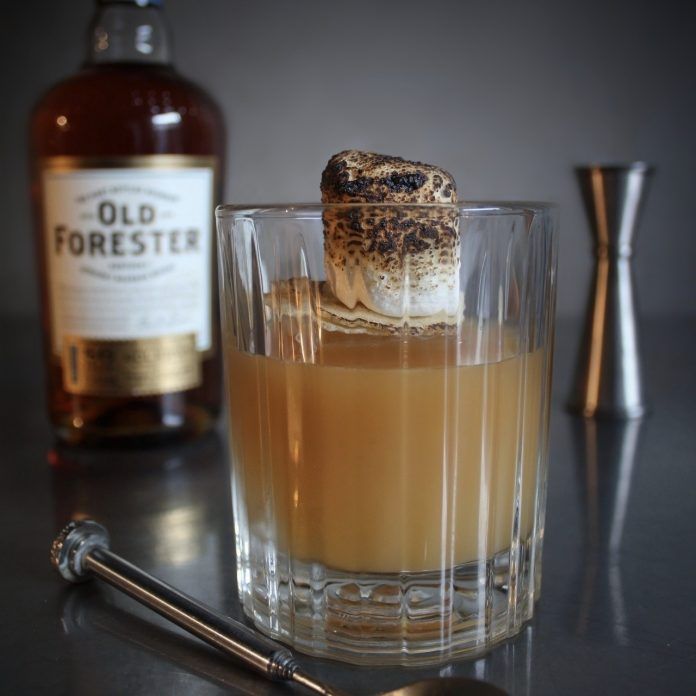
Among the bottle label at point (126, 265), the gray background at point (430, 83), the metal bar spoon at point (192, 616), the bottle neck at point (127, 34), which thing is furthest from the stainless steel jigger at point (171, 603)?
the gray background at point (430, 83)

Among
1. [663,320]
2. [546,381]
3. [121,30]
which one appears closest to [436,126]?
[663,320]

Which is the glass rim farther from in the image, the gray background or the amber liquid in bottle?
the gray background

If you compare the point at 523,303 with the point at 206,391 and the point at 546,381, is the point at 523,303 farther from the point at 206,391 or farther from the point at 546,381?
the point at 206,391

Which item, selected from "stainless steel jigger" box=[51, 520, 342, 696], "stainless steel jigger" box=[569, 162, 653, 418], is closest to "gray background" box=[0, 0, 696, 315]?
"stainless steel jigger" box=[569, 162, 653, 418]

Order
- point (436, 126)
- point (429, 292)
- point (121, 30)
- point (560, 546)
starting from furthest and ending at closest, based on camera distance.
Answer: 1. point (436, 126)
2. point (121, 30)
3. point (560, 546)
4. point (429, 292)

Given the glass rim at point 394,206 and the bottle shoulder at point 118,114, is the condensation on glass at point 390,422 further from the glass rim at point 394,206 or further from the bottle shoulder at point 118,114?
the bottle shoulder at point 118,114

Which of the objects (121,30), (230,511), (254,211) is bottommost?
(230,511)
